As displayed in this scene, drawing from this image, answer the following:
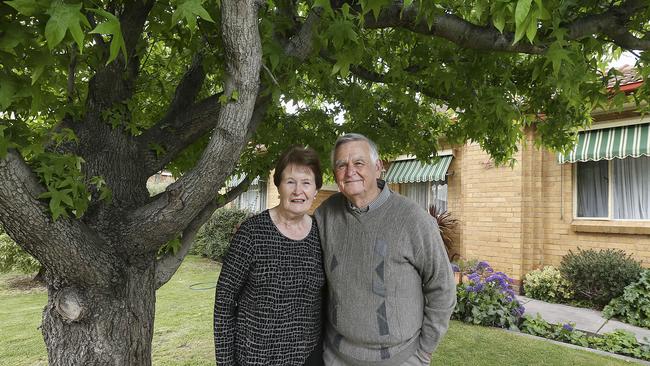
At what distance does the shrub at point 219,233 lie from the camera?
13.6 m

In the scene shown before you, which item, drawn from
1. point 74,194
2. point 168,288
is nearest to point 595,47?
point 74,194

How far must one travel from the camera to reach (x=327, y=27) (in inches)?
74.3

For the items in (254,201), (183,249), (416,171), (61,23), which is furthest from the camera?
(254,201)

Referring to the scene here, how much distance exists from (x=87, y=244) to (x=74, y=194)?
0.26m

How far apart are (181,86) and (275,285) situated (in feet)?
5.02

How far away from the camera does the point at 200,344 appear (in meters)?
5.25

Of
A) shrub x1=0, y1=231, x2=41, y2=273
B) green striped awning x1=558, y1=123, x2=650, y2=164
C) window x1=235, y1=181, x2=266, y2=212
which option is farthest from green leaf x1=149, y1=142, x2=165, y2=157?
window x1=235, y1=181, x2=266, y2=212

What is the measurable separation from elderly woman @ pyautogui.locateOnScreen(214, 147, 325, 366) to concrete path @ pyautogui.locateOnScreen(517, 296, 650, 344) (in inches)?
196

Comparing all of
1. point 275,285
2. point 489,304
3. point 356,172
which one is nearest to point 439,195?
point 489,304

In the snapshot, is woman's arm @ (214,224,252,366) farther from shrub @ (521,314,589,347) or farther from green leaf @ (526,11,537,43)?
shrub @ (521,314,589,347)

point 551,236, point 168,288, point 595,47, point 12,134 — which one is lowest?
point 168,288

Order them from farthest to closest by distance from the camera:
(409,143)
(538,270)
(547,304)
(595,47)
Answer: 1. (538,270)
2. (547,304)
3. (409,143)
4. (595,47)

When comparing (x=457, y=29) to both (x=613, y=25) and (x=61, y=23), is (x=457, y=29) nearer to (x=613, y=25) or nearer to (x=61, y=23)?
(x=613, y=25)

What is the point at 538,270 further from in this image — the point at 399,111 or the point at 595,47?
the point at 595,47
